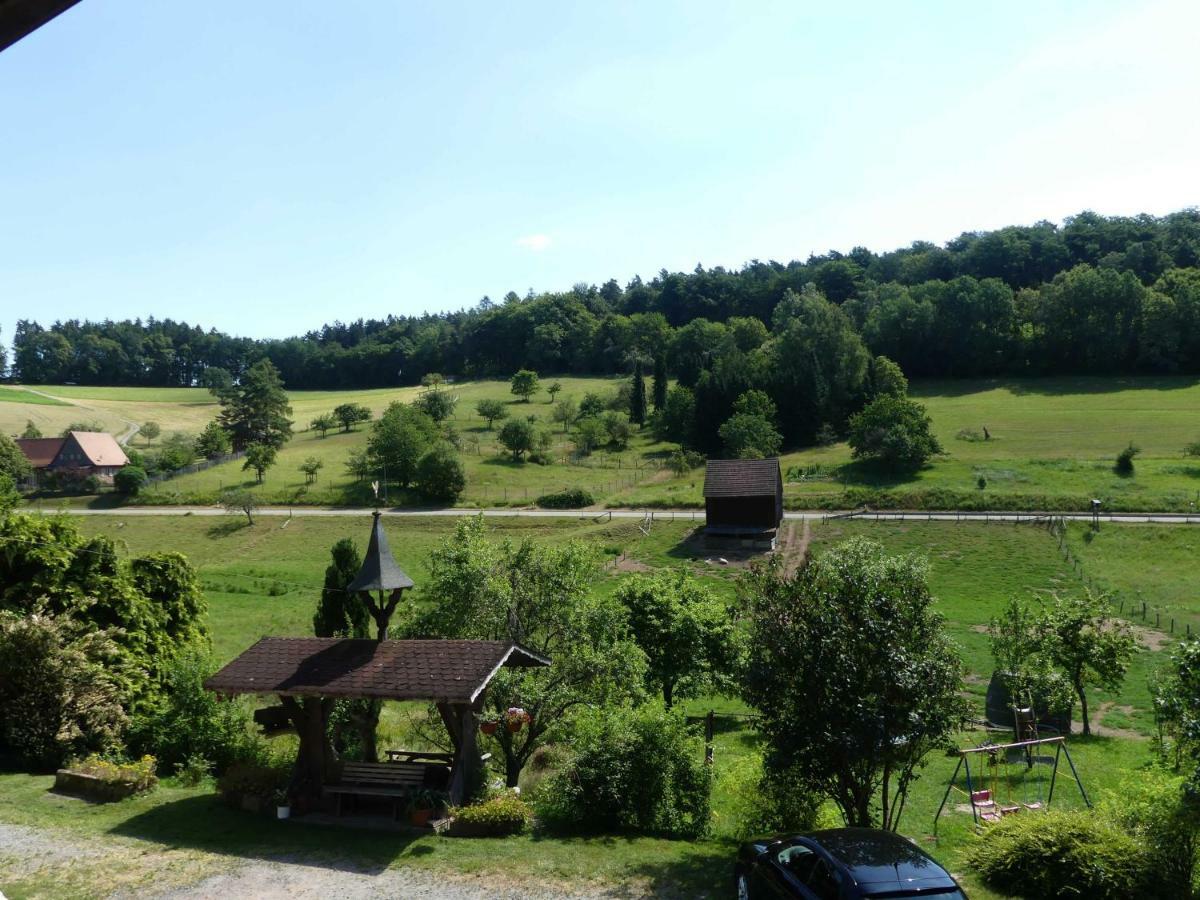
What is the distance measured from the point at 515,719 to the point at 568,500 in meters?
47.6

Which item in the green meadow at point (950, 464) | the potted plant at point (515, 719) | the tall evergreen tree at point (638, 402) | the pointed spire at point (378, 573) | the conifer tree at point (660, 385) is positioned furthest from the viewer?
the conifer tree at point (660, 385)

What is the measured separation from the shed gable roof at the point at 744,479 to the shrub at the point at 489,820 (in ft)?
130

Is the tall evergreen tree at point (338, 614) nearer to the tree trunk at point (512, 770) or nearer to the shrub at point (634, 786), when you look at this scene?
the tree trunk at point (512, 770)

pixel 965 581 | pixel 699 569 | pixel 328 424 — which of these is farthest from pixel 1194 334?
pixel 328 424

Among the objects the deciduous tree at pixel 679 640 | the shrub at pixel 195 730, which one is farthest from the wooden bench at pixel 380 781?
the deciduous tree at pixel 679 640

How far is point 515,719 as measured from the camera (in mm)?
15039

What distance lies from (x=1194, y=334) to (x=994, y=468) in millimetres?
48012

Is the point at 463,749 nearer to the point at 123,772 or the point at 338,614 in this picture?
the point at 123,772

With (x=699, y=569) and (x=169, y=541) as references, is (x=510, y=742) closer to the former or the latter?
(x=699, y=569)

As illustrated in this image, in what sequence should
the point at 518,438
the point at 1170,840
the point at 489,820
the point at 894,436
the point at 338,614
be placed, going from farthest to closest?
the point at 518,438 → the point at 894,436 → the point at 338,614 → the point at 489,820 → the point at 1170,840

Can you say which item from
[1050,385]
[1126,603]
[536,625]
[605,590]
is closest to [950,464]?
[1126,603]

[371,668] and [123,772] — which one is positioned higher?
[371,668]

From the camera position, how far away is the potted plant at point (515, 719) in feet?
49.4

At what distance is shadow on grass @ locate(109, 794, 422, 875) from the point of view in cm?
1220
